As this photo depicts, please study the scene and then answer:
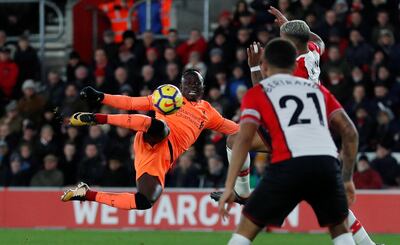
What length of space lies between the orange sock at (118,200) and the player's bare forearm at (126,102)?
1.05 metres

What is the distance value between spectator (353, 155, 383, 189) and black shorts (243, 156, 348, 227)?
9.80 meters

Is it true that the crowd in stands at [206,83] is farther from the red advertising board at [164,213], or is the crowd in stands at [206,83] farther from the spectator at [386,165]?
the red advertising board at [164,213]

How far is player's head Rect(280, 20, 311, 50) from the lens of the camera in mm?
10180

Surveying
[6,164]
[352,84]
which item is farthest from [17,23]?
[352,84]

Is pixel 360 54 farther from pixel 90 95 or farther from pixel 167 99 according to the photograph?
pixel 90 95

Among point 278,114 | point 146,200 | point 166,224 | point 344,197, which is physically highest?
point 278,114

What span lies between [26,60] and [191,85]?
9.99 metres

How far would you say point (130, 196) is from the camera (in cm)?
1266

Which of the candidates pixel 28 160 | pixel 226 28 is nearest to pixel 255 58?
pixel 226 28

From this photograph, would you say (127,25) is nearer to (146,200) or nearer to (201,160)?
(201,160)

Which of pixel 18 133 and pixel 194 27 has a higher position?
pixel 194 27

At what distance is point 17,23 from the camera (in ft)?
79.6

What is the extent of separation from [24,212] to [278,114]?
1094 centimetres

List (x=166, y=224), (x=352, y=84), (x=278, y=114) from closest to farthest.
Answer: (x=278, y=114) < (x=166, y=224) < (x=352, y=84)
